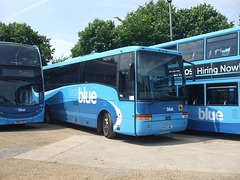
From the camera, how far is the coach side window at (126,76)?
8.70 meters

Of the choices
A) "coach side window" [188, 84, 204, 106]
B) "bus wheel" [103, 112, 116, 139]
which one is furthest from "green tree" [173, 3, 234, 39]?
"bus wheel" [103, 112, 116, 139]

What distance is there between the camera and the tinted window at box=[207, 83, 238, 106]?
9.67 m

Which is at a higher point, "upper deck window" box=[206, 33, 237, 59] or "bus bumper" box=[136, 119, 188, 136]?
"upper deck window" box=[206, 33, 237, 59]

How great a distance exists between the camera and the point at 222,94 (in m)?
10.0

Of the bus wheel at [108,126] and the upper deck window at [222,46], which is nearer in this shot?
the upper deck window at [222,46]

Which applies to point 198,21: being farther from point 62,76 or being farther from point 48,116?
point 48,116

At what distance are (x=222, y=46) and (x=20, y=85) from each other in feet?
30.8

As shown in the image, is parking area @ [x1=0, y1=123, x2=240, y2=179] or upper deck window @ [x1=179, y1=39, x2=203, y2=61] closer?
parking area @ [x1=0, y1=123, x2=240, y2=179]

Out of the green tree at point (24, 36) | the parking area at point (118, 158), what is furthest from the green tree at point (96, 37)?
the parking area at point (118, 158)

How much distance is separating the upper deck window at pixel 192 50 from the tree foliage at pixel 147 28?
12.0m

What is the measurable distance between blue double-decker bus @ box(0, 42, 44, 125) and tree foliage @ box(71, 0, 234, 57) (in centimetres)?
1177

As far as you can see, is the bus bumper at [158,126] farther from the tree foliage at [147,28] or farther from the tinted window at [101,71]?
the tree foliage at [147,28]

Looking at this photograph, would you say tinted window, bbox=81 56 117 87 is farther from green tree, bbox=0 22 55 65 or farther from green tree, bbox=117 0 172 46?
green tree, bbox=0 22 55 65

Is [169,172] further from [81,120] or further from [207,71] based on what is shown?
[81,120]
